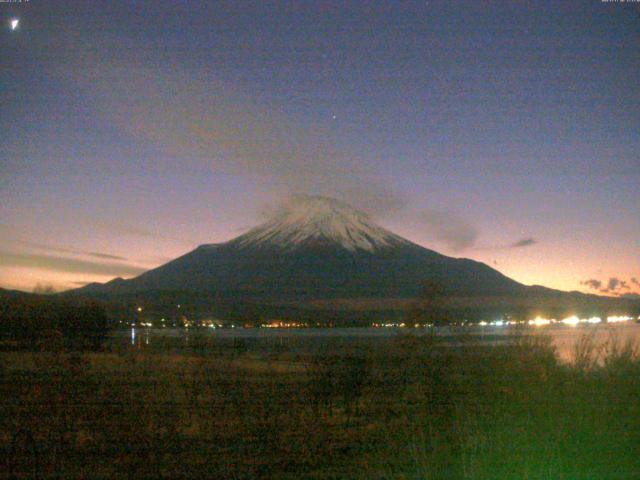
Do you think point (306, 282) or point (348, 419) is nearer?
point (348, 419)

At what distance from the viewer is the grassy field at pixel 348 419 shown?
6.94m

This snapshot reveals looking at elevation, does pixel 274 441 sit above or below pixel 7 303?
below

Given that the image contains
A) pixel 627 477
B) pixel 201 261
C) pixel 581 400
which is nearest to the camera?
pixel 627 477

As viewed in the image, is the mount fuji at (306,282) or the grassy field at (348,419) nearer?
the grassy field at (348,419)

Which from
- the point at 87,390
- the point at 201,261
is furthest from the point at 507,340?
the point at 201,261

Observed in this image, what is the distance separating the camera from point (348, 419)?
9.49 m

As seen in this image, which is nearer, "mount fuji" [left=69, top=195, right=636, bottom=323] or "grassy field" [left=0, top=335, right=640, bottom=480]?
"grassy field" [left=0, top=335, right=640, bottom=480]

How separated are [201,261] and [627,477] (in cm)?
7890

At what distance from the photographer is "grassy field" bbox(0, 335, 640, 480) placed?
694cm

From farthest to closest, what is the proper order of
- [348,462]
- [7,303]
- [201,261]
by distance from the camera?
[201,261] → [7,303] → [348,462]

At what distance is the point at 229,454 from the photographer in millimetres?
7641

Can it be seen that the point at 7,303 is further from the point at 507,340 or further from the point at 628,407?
the point at 628,407

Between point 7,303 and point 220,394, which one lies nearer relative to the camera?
point 220,394

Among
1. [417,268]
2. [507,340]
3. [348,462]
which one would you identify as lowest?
[348,462]
